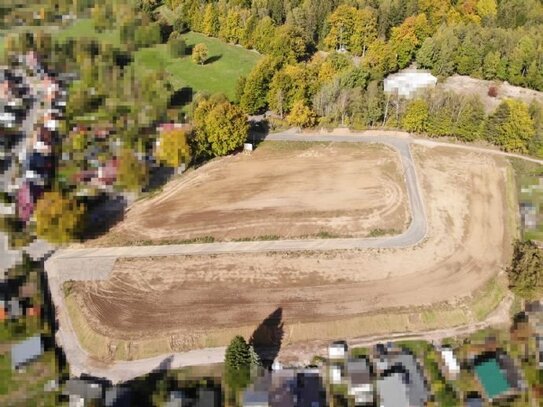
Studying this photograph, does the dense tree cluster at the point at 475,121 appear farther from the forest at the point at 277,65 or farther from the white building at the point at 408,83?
the white building at the point at 408,83

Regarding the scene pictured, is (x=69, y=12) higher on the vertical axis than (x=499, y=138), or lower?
higher

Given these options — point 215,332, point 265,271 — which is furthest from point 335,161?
point 215,332

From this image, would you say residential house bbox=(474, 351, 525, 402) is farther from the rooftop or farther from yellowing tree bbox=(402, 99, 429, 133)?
yellowing tree bbox=(402, 99, 429, 133)

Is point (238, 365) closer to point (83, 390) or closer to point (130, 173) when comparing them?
point (83, 390)

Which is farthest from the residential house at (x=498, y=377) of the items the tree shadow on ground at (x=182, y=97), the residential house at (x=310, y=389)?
the tree shadow on ground at (x=182, y=97)

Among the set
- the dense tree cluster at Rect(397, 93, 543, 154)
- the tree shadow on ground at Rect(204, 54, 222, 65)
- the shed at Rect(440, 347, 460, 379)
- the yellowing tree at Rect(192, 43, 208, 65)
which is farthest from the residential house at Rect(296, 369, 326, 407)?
the tree shadow on ground at Rect(204, 54, 222, 65)

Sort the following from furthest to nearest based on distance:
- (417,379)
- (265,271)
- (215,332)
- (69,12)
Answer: (69,12)
(265,271)
(215,332)
(417,379)

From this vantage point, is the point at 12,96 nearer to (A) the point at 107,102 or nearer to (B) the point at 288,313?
(A) the point at 107,102
